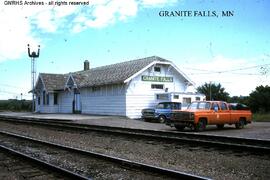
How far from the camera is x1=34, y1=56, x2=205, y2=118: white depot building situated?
3344 cm

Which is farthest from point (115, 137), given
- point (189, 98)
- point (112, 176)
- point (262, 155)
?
point (189, 98)

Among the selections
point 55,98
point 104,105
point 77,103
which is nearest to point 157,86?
point 104,105

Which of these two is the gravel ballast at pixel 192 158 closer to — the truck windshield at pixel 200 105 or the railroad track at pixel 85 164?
the railroad track at pixel 85 164

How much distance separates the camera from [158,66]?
3622cm

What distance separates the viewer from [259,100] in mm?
43156

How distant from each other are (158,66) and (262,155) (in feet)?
82.4

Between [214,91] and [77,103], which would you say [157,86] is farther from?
[214,91]

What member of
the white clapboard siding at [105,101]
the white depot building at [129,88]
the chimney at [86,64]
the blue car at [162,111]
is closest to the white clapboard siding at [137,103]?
the white depot building at [129,88]

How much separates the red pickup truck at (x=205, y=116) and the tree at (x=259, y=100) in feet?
68.0

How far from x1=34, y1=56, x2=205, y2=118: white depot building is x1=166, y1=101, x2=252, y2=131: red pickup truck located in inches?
351

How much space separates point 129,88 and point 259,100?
55.7 feet

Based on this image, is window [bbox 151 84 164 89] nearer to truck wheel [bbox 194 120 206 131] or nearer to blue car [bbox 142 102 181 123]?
blue car [bbox 142 102 181 123]

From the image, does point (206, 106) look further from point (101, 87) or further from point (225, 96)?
point (225, 96)

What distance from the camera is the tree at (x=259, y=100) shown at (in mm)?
42781
